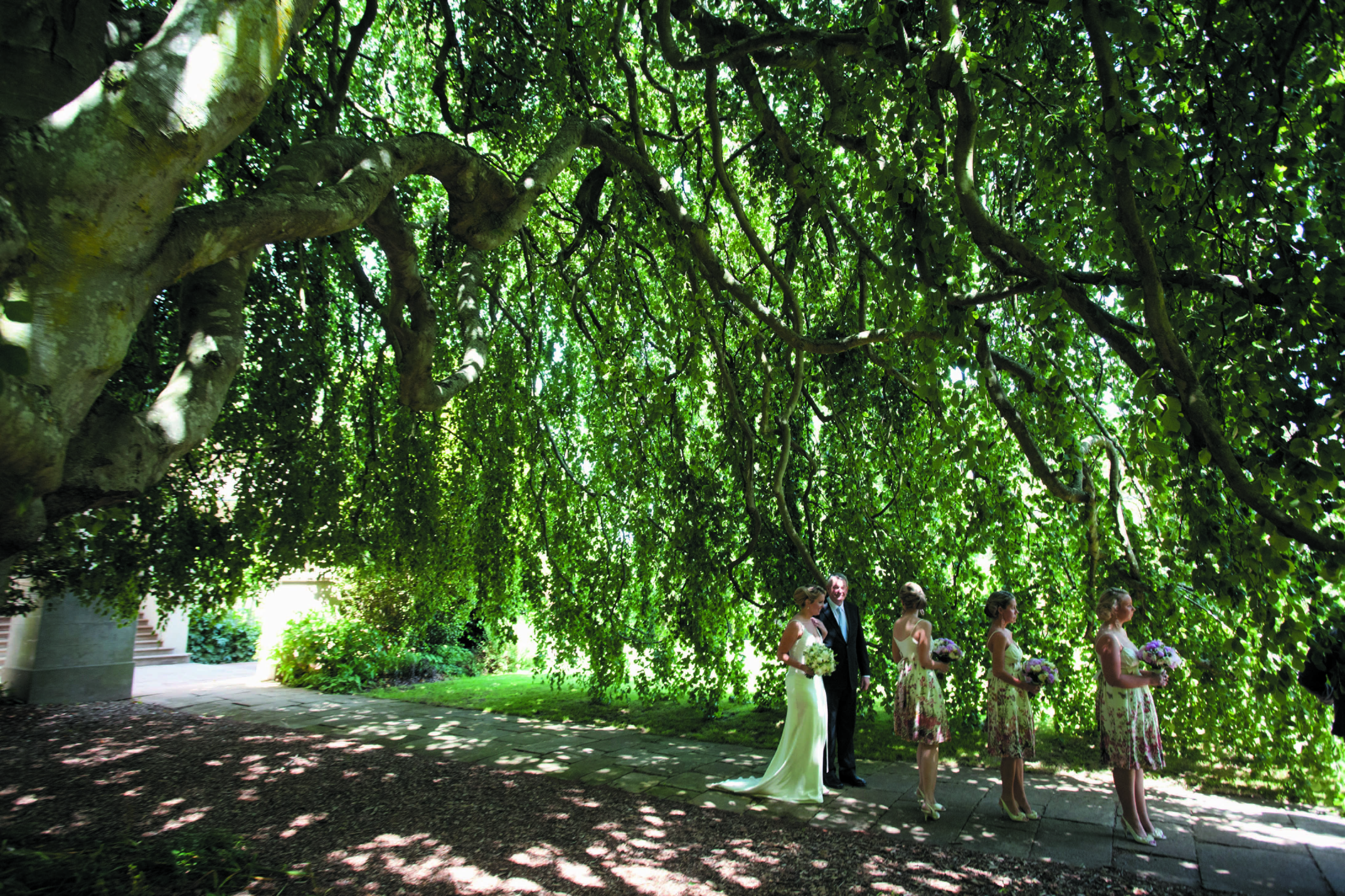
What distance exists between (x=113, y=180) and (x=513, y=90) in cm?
512

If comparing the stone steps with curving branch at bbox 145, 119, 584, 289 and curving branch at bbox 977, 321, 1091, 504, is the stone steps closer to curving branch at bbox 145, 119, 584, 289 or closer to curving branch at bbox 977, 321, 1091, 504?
curving branch at bbox 145, 119, 584, 289

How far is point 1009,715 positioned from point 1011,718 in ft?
0.07

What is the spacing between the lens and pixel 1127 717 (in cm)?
437

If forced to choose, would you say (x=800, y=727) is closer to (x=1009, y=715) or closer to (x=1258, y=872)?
(x=1009, y=715)

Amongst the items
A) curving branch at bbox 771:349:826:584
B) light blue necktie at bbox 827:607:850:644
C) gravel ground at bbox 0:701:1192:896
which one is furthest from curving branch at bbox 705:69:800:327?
gravel ground at bbox 0:701:1192:896

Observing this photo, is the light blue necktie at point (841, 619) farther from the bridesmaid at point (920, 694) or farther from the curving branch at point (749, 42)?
the curving branch at point (749, 42)

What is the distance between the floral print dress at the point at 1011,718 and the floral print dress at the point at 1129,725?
41 cm

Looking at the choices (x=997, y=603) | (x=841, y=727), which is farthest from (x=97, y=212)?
(x=841, y=727)

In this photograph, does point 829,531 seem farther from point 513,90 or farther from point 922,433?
point 513,90

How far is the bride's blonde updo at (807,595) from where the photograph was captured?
5586 millimetres

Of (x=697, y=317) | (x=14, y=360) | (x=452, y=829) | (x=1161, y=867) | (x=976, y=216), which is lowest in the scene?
(x=452, y=829)

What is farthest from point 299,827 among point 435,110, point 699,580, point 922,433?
point 435,110

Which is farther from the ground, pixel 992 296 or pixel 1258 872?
pixel 992 296

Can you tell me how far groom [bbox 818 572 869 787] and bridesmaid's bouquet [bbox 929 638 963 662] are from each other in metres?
0.98
